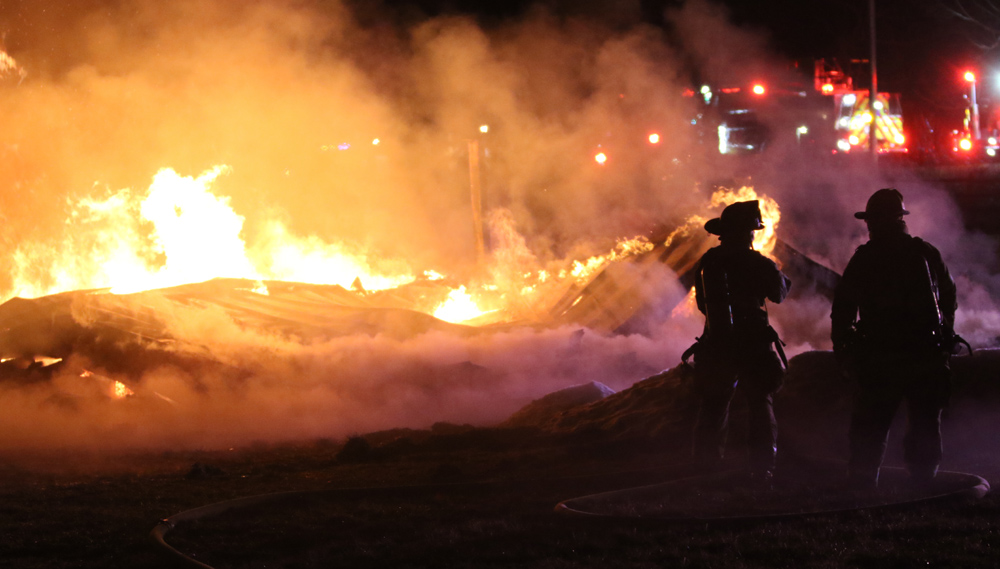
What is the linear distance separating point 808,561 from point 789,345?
335 inches

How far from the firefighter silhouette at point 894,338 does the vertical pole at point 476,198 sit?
444 inches

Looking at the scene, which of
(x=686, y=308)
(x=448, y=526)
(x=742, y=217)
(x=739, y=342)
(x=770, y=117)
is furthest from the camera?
(x=770, y=117)

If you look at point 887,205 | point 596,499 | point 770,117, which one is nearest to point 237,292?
point 596,499

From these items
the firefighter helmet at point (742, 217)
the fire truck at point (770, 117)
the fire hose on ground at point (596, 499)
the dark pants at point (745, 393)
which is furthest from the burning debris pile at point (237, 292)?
the firefighter helmet at point (742, 217)

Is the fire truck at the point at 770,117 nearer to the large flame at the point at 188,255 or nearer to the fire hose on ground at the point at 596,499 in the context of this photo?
the large flame at the point at 188,255

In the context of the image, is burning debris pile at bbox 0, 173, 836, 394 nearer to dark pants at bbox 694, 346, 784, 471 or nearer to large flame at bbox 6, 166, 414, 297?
large flame at bbox 6, 166, 414, 297

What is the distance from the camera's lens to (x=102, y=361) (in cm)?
919

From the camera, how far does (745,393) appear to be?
486 centimetres

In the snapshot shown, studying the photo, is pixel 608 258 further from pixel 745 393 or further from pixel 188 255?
pixel 745 393

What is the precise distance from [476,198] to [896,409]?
11770 millimetres

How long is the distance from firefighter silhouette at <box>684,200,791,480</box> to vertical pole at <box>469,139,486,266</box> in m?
10.7

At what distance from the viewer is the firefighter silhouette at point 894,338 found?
4328 mm

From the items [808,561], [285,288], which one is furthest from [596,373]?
[808,561]

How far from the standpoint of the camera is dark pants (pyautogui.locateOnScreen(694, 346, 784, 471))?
15.5ft
